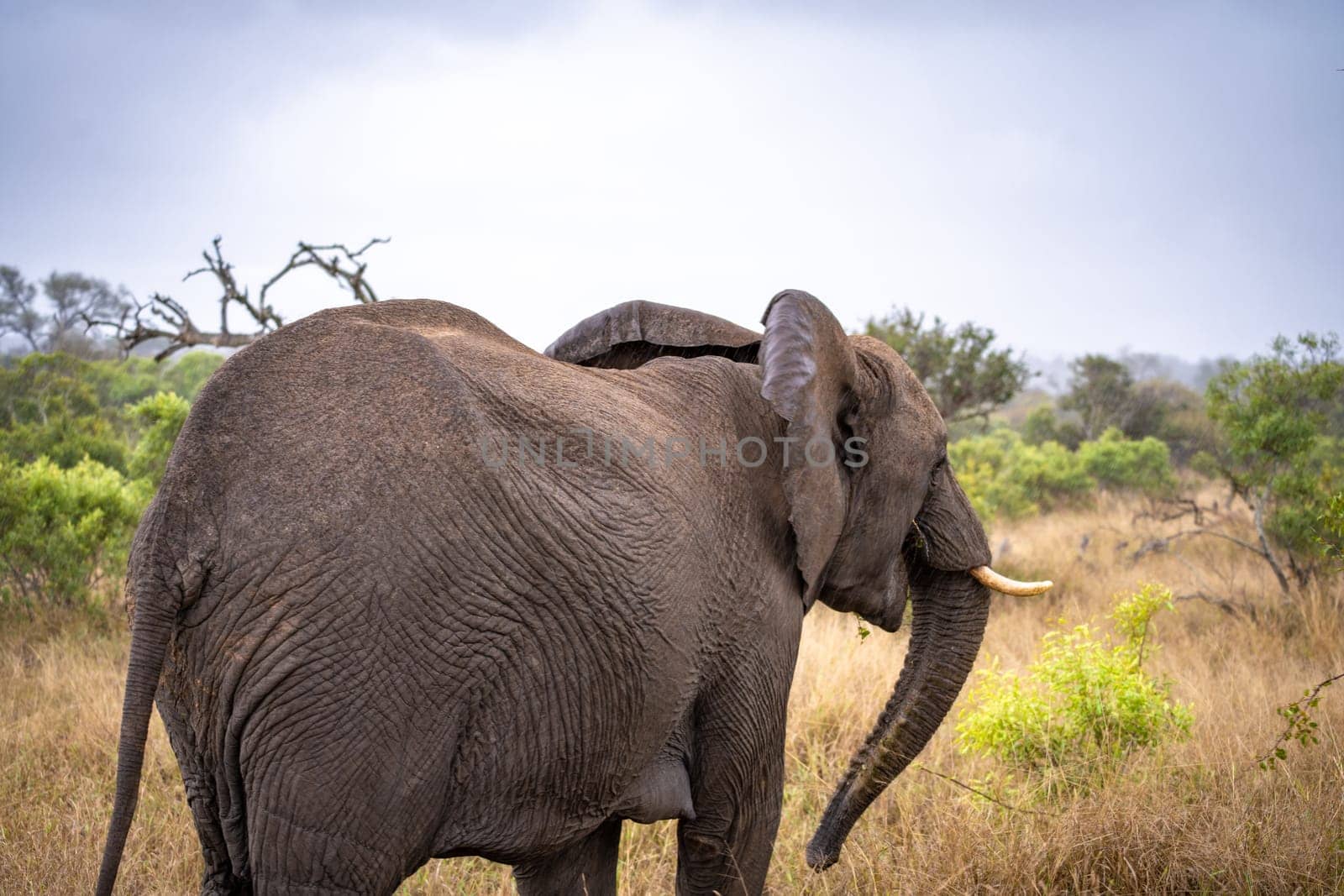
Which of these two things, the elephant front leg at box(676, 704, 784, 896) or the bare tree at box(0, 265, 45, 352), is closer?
the elephant front leg at box(676, 704, 784, 896)

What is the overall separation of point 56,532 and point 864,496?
Answer: 727cm

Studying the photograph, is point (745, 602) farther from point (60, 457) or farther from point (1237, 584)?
point (60, 457)

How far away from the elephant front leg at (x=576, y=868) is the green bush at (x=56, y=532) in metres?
6.39

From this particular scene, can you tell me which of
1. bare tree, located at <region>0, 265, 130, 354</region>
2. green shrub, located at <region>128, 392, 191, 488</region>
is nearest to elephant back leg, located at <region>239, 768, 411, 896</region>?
green shrub, located at <region>128, 392, 191, 488</region>

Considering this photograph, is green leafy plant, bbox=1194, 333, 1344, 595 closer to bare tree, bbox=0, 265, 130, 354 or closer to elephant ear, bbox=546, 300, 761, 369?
elephant ear, bbox=546, 300, 761, 369

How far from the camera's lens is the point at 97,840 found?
432cm

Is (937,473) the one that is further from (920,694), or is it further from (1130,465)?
(1130,465)

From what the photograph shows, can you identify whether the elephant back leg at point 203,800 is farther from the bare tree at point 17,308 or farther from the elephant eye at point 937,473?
the bare tree at point 17,308

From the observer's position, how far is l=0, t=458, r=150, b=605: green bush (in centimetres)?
793

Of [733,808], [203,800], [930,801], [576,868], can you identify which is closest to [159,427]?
[576,868]

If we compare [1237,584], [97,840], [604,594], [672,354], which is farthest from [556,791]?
[1237,584]

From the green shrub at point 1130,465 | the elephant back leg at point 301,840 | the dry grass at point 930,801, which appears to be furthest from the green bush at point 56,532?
the green shrub at point 1130,465

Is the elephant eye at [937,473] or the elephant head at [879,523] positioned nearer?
the elephant head at [879,523]

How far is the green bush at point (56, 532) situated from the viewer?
7.93m
